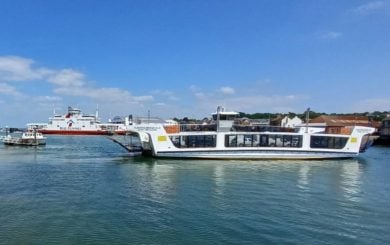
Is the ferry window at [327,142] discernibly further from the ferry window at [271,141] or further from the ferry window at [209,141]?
the ferry window at [209,141]

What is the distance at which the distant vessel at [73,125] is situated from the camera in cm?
13188

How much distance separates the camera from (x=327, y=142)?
43656mm

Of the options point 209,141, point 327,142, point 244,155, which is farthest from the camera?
point 327,142

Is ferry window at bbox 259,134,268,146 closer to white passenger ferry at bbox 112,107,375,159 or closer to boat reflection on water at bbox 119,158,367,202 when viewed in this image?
white passenger ferry at bbox 112,107,375,159

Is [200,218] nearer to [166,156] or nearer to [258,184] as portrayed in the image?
[258,184]

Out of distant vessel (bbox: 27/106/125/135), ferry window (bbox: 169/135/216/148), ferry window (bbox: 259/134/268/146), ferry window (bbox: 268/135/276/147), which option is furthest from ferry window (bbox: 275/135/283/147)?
distant vessel (bbox: 27/106/125/135)

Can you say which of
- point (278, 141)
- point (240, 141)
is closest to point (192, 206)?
point (240, 141)

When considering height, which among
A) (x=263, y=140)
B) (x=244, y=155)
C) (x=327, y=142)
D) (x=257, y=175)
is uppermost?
(x=263, y=140)

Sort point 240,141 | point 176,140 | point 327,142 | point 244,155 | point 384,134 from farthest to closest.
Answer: point 384,134
point 327,142
point 240,141
point 176,140
point 244,155

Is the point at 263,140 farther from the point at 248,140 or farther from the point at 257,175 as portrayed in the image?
the point at 257,175

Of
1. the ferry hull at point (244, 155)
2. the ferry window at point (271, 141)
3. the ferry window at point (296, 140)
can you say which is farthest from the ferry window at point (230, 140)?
the ferry window at point (296, 140)

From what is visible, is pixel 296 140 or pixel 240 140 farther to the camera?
pixel 296 140

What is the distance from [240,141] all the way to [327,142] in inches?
372

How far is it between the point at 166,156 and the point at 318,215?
83.7ft
